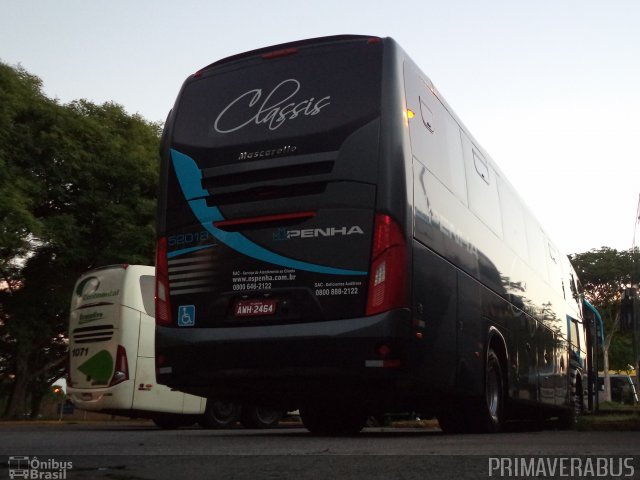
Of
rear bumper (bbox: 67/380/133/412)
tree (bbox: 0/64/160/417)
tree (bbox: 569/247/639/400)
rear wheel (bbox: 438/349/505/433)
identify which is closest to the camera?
rear wheel (bbox: 438/349/505/433)

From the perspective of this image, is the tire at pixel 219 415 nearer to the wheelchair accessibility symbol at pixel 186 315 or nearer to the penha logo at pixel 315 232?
the wheelchair accessibility symbol at pixel 186 315

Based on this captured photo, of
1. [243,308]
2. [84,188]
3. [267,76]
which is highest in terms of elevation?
[84,188]

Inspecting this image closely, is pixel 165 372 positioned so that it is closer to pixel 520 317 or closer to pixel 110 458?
pixel 110 458

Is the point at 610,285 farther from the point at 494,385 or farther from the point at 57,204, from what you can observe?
the point at 494,385

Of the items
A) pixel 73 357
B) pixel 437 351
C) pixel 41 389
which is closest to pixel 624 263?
pixel 41 389

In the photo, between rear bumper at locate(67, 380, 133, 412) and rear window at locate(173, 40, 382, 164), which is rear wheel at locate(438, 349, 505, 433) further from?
rear bumper at locate(67, 380, 133, 412)

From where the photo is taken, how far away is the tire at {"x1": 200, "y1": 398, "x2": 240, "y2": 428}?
16781 mm

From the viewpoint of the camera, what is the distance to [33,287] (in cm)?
2819

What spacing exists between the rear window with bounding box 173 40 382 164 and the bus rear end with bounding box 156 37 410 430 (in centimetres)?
1

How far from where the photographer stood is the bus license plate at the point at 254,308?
900cm

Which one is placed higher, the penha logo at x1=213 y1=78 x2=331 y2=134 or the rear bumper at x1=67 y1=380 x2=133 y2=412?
the penha logo at x1=213 y1=78 x2=331 y2=134

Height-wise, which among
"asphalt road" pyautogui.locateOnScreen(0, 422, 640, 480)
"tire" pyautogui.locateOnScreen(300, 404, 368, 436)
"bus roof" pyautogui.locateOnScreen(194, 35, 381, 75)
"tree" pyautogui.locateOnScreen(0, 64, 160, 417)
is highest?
"tree" pyautogui.locateOnScreen(0, 64, 160, 417)

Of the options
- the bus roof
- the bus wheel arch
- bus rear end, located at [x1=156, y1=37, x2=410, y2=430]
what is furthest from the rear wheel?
the bus roof

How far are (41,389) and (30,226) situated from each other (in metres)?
20.0
